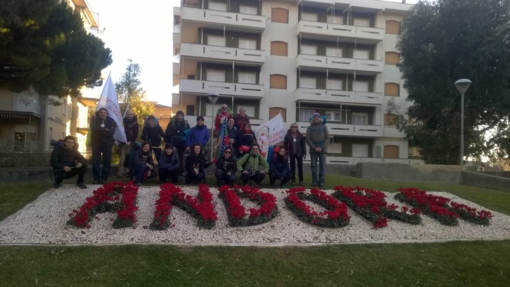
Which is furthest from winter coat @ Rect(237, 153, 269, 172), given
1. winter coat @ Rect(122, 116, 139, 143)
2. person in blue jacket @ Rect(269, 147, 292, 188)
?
winter coat @ Rect(122, 116, 139, 143)

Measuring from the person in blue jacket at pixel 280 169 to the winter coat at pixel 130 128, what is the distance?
4211mm

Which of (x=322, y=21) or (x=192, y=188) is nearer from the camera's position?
(x=192, y=188)

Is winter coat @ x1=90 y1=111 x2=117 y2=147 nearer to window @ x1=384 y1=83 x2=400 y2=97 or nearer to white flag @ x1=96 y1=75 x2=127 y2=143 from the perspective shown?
white flag @ x1=96 y1=75 x2=127 y2=143

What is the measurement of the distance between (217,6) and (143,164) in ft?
95.9

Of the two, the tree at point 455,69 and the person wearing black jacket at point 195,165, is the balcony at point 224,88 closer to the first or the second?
the tree at point 455,69

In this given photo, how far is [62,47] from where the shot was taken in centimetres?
1855

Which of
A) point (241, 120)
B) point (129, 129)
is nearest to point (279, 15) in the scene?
point (241, 120)

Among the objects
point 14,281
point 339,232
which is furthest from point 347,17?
point 14,281

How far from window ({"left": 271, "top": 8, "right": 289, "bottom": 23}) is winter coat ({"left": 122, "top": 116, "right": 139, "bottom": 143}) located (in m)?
29.1

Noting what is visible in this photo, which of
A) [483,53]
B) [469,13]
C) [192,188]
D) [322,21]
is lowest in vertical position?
[192,188]

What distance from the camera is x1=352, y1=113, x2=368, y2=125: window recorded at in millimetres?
41219

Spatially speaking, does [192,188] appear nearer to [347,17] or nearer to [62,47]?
[62,47]

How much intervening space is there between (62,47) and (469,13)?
22198mm

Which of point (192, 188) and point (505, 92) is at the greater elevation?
point (505, 92)
